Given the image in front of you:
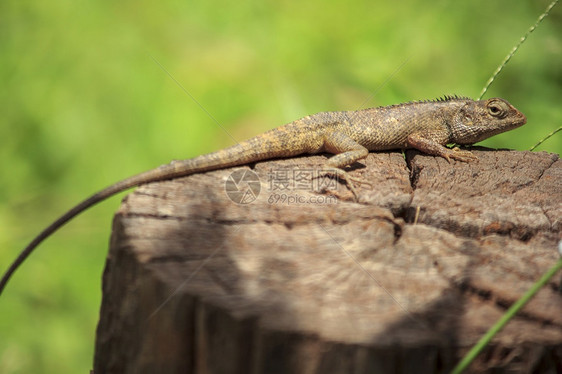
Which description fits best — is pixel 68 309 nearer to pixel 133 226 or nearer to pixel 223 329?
pixel 133 226

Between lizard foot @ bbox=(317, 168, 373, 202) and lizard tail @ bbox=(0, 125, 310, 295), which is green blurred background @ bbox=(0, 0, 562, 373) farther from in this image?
lizard foot @ bbox=(317, 168, 373, 202)

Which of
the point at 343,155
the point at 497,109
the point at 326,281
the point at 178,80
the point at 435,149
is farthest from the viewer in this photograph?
the point at 178,80

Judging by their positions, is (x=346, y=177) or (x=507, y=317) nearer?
(x=507, y=317)

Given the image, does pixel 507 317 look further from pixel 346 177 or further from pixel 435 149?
pixel 435 149

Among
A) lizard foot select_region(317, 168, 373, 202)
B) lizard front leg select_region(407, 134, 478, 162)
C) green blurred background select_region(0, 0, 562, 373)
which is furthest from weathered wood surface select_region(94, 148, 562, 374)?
green blurred background select_region(0, 0, 562, 373)

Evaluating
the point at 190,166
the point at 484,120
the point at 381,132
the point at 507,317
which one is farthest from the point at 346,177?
the point at 484,120

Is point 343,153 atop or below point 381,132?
below

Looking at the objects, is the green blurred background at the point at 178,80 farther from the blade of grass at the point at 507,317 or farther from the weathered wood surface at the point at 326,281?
the blade of grass at the point at 507,317

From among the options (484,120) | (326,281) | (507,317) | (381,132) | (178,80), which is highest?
(178,80)
